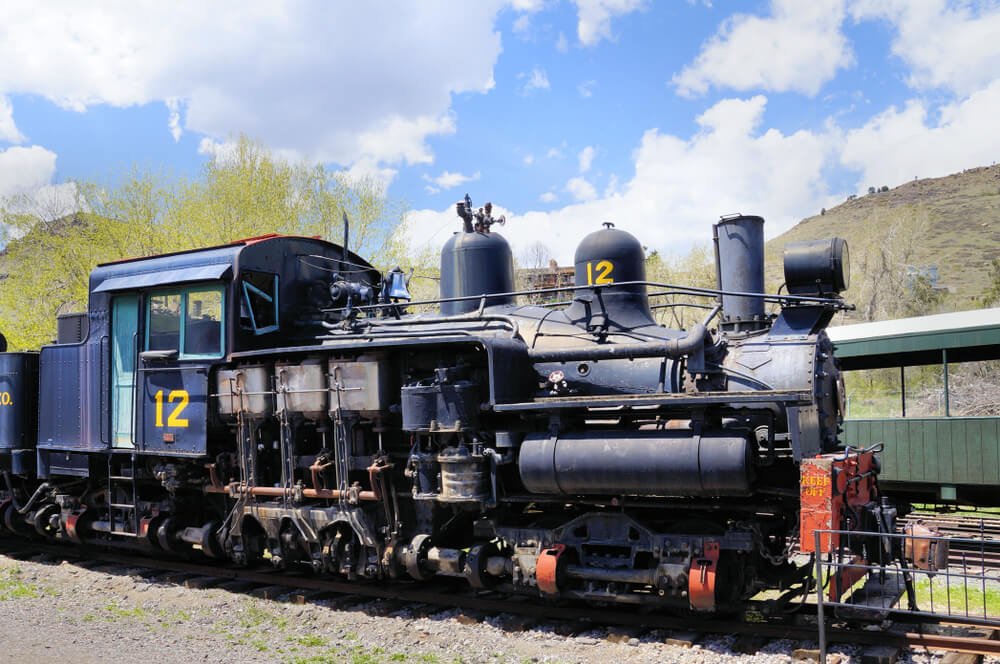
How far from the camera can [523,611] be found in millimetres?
7406

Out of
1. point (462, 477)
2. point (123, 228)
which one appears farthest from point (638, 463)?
point (123, 228)

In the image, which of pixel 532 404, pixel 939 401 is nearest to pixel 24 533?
pixel 532 404

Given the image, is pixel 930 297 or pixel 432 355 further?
pixel 930 297

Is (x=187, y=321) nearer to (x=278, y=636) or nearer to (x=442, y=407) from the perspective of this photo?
(x=442, y=407)

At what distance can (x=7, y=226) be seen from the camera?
26.2m

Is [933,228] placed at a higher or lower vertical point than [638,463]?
higher

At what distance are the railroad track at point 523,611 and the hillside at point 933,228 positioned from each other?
140 feet

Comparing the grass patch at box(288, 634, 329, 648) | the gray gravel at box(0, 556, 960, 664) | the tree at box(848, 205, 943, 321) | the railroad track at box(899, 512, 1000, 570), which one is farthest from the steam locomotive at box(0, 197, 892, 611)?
the tree at box(848, 205, 943, 321)

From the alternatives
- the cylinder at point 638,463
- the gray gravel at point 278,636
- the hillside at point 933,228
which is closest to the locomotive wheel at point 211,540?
the gray gravel at point 278,636

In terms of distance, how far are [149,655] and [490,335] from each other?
401 cm

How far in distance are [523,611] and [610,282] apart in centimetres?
325

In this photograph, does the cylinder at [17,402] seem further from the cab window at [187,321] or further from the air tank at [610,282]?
the air tank at [610,282]

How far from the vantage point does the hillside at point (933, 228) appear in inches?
1889

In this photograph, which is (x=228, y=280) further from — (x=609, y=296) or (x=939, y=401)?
(x=939, y=401)
